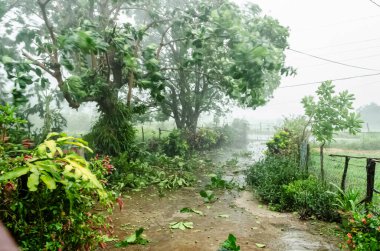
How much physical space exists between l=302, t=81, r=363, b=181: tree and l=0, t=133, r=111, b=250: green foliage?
9.68 m

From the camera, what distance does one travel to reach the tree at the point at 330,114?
10352 millimetres

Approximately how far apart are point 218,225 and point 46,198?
451 centimetres

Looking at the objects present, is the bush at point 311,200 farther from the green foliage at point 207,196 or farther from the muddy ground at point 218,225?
the green foliage at point 207,196

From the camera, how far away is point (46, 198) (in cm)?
249

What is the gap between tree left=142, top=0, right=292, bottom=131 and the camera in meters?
7.43

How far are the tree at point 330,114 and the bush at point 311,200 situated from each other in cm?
376

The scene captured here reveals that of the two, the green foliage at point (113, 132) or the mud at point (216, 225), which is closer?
the mud at point (216, 225)

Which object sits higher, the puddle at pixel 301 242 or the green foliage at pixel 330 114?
the green foliage at pixel 330 114

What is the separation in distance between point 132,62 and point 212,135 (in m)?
15.1

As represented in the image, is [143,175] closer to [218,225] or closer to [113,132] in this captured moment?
[113,132]

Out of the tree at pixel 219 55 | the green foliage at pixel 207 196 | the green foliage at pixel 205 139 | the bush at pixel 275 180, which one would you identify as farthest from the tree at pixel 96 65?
the green foliage at pixel 205 139

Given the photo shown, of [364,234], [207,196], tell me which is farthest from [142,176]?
[364,234]

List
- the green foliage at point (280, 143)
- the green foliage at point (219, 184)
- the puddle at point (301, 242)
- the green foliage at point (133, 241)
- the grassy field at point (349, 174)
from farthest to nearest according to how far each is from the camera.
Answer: the green foliage at point (280, 143) → the green foliage at point (219, 184) → the grassy field at point (349, 174) → the puddle at point (301, 242) → the green foliage at point (133, 241)

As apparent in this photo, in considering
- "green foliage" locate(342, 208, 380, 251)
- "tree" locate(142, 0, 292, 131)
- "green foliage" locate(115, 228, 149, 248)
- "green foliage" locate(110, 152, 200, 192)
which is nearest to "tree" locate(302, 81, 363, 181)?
"tree" locate(142, 0, 292, 131)
